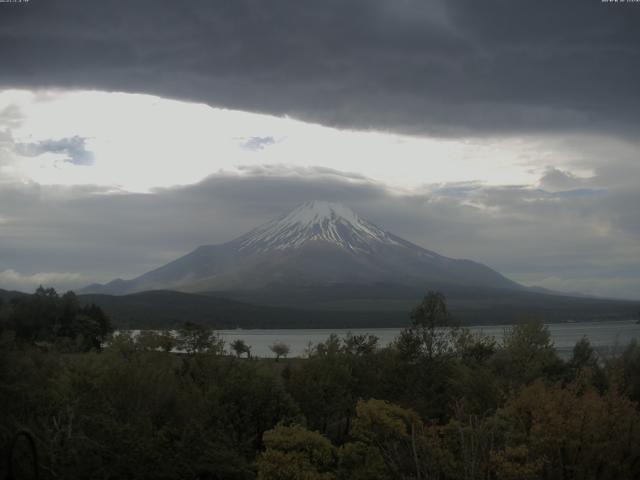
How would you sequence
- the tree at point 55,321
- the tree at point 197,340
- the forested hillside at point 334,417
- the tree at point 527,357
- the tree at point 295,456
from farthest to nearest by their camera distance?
the tree at point 55,321, the tree at point 197,340, the tree at point 527,357, the tree at point 295,456, the forested hillside at point 334,417

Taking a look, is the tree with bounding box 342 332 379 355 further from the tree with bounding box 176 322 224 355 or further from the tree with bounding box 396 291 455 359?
the tree with bounding box 176 322 224 355

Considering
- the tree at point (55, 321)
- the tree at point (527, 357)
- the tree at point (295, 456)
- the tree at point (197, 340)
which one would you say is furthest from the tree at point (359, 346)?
the tree at point (55, 321)

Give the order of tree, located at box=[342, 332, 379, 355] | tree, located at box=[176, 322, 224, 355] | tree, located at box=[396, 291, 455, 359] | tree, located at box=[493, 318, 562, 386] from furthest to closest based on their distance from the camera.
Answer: tree, located at box=[176, 322, 224, 355] → tree, located at box=[342, 332, 379, 355] → tree, located at box=[493, 318, 562, 386] → tree, located at box=[396, 291, 455, 359]

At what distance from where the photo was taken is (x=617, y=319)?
182875 millimetres

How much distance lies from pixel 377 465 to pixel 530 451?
13.5 feet

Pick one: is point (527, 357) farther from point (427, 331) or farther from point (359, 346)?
point (359, 346)

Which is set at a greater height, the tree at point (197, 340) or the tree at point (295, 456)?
the tree at point (197, 340)

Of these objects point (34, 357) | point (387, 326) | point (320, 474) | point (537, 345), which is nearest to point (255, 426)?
point (320, 474)

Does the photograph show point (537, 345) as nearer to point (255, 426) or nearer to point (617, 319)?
point (255, 426)

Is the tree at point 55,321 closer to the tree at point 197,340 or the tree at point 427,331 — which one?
the tree at point 197,340

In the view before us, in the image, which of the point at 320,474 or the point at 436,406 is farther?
the point at 436,406

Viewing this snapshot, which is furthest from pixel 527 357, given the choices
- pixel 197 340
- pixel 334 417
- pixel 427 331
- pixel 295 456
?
pixel 295 456

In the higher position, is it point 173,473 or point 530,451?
point 530,451

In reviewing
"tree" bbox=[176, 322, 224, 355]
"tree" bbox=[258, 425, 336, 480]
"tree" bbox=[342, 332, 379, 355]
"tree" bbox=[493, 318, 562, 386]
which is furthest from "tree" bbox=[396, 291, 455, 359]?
"tree" bbox=[258, 425, 336, 480]
